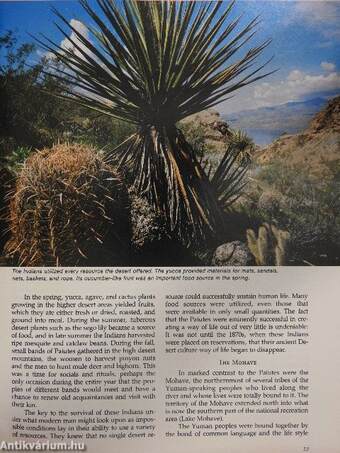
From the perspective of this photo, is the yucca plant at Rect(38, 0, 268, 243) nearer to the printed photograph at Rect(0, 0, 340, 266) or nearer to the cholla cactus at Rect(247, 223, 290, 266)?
the printed photograph at Rect(0, 0, 340, 266)

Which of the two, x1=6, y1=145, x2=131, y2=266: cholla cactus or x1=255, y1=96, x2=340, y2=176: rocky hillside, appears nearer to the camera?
x1=6, y1=145, x2=131, y2=266: cholla cactus

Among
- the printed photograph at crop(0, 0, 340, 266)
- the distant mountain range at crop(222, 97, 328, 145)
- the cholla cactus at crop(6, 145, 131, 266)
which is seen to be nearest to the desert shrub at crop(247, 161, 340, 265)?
the printed photograph at crop(0, 0, 340, 266)

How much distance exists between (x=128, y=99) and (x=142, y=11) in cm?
35

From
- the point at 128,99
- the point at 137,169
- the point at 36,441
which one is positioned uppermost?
the point at 128,99

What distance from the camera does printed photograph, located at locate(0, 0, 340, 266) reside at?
7.25ft

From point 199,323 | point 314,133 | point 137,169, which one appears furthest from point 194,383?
point 314,133

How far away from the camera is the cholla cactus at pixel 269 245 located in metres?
2.25

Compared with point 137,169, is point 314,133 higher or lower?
higher

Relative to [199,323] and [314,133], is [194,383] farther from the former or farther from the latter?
[314,133]

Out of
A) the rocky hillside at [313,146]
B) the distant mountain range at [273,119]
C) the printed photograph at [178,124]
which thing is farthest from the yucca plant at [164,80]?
the rocky hillside at [313,146]

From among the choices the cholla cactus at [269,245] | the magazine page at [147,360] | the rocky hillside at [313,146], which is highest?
the rocky hillside at [313,146]

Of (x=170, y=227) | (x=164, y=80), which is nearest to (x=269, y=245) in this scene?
(x=170, y=227)

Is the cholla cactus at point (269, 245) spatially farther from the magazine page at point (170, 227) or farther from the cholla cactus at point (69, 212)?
the cholla cactus at point (69, 212)

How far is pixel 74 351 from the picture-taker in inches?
86.4
